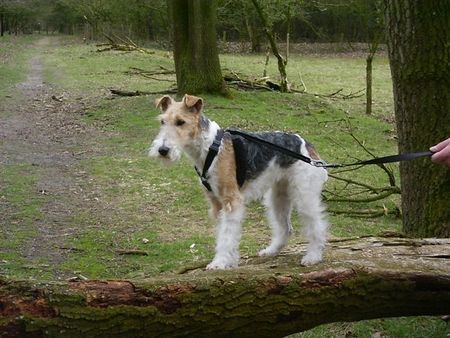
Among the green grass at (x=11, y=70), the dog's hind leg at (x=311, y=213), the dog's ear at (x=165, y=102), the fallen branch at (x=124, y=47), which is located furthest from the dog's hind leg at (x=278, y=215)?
the fallen branch at (x=124, y=47)

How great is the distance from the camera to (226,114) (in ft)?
54.0

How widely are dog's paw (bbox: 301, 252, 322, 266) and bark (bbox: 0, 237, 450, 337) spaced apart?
0.10 m

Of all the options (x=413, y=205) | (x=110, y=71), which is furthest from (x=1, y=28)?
(x=413, y=205)

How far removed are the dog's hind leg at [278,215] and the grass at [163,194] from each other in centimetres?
89

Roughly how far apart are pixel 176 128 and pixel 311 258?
1.53m

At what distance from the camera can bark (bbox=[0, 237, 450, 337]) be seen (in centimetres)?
315

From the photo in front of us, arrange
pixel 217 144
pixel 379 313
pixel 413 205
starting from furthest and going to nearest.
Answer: pixel 413 205
pixel 217 144
pixel 379 313

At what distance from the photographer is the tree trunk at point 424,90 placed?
5.76m

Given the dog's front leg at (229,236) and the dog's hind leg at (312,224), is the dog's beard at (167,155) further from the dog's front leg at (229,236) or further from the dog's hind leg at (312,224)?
the dog's hind leg at (312,224)

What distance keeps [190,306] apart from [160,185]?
723 cm

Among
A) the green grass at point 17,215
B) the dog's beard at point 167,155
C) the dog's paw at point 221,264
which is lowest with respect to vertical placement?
the green grass at point 17,215

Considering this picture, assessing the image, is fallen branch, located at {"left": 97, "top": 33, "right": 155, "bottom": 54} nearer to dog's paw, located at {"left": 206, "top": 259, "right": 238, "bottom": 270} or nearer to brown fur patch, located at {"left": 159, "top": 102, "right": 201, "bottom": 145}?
brown fur patch, located at {"left": 159, "top": 102, "right": 201, "bottom": 145}

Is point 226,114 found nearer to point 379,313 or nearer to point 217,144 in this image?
point 217,144

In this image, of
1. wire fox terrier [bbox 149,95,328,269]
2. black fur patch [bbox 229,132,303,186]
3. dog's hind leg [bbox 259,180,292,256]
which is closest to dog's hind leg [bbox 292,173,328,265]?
wire fox terrier [bbox 149,95,328,269]
